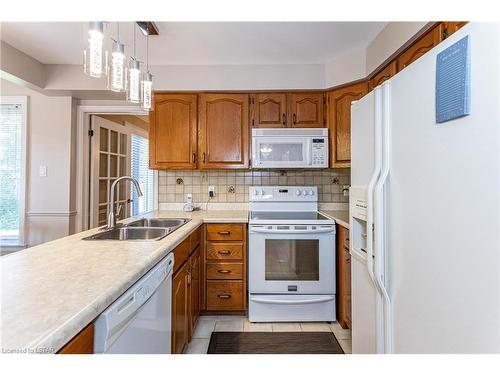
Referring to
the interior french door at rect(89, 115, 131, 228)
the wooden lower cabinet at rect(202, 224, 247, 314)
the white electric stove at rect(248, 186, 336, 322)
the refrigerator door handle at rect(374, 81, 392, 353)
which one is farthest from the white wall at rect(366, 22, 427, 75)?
the interior french door at rect(89, 115, 131, 228)

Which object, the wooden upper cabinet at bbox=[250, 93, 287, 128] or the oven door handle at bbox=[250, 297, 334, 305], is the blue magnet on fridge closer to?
the oven door handle at bbox=[250, 297, 334, 305]

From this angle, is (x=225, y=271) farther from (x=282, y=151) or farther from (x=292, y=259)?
(x=282, y=151)

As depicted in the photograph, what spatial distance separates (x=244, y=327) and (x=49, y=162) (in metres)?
2.78

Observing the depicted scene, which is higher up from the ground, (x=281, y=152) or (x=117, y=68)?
(x=117, y=68)

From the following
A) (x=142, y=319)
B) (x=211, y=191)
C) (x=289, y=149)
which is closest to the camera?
(x=142, y=319)

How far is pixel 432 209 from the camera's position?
0.86 meters

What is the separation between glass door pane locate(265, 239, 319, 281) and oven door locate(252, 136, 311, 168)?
764mm

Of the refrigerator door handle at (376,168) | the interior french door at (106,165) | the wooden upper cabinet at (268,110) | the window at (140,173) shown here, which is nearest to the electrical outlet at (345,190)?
the wooden upper cabinet at (268,110)

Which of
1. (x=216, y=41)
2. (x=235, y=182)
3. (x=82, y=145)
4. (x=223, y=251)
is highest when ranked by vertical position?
(x=216, y=41)

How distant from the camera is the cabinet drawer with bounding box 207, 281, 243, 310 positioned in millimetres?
2449

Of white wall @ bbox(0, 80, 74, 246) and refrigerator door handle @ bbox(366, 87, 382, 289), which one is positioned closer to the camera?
refrigerator door handle @ bbox(366, 87, 382, 289)

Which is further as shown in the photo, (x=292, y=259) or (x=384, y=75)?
(x=292, y=259)

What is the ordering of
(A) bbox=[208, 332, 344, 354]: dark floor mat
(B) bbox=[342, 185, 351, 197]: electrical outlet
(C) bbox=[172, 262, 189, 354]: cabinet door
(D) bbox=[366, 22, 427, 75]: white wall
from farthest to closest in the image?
(B) bbox=[342, 185, 351, 197]: electrical outlet → (A) bbox=[208, 332, 344, 354]: dark floor mat → (D) bbox=[366, 22, 427, 75]: white wall → (C) bbox=[172, 262, 189, 354]: cabinet door

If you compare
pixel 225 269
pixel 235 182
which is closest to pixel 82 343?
pixel 225 269
